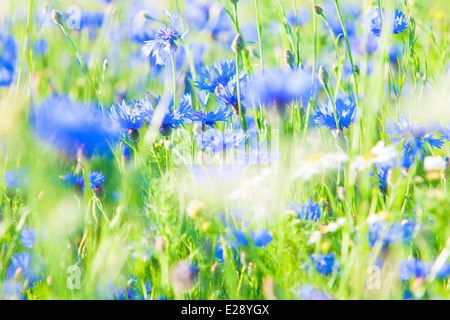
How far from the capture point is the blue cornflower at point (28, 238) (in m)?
0.74

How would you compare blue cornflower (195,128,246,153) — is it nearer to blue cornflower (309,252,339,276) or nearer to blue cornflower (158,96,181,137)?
blue cornflower (158,96,181,137)

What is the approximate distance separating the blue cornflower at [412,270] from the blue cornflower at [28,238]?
1.70 feet

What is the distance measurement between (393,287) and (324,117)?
0.35 meters

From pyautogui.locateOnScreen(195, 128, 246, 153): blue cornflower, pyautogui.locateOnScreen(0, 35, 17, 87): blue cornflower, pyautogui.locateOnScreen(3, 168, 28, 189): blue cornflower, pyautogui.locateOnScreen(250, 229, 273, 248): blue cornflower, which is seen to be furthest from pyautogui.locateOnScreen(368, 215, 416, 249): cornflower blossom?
pyautogui.locateOnScreen(0, 35, 17, 87): blue cornflower

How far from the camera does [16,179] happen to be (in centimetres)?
84

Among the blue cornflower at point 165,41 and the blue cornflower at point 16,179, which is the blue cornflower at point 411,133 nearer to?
the blue cornflower at point 165,41

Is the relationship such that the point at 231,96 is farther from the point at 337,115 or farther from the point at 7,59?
the point at 7,59

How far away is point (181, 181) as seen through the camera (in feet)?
2.58

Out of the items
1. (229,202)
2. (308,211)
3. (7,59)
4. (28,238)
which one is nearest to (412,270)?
(308,211)

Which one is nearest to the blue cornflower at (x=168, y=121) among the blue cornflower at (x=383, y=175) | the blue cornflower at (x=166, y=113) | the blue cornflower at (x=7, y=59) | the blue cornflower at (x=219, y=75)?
the blue cornflower at (x=166, y=113)

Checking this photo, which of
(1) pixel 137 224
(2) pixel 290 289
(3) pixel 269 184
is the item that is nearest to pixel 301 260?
(2) pixel 290 289

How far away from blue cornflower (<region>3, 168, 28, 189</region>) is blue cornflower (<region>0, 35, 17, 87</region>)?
619mm

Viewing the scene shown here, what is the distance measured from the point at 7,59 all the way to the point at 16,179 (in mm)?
854
